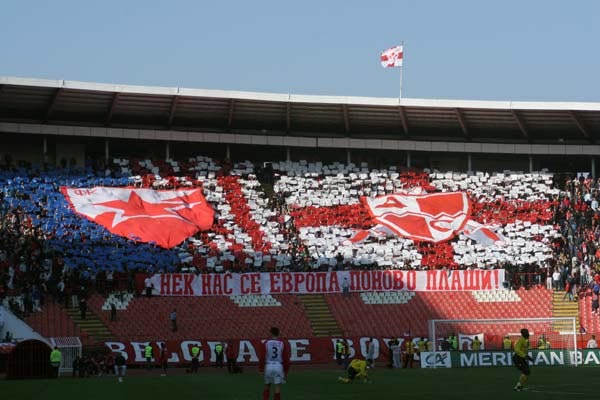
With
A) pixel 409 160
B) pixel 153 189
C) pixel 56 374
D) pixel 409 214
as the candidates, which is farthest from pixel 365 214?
pixel 56 374

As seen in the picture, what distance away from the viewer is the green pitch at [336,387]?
26.2m

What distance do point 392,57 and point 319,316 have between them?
66.9 ft

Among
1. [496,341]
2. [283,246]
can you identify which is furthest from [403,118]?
[496,341]

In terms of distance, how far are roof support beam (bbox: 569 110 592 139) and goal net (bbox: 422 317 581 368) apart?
18.3 m

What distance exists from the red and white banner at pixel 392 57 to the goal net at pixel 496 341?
20.8 metres

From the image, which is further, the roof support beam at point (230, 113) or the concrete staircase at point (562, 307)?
the roof support beam at point (230, 113)

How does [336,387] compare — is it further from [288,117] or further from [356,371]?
[288,117]

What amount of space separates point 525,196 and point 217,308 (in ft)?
69.4

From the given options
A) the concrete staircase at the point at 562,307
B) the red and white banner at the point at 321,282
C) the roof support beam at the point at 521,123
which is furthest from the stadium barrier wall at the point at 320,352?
the roof support beam at the point at 521,123

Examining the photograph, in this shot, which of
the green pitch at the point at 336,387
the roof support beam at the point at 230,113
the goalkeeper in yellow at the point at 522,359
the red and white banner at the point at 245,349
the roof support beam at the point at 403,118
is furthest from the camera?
the roof support beam at the point at 403,118

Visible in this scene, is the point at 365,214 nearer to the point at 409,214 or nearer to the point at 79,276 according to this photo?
the point at 409,214

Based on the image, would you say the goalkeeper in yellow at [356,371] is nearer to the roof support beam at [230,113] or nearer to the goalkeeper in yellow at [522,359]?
the goalkeeper in yellow at [522,359]

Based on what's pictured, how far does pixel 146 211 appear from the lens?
5828 cm

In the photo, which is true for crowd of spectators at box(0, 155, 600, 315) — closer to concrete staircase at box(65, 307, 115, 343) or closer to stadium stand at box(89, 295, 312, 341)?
concrete staircase at box(65, 307, 115, 343)
